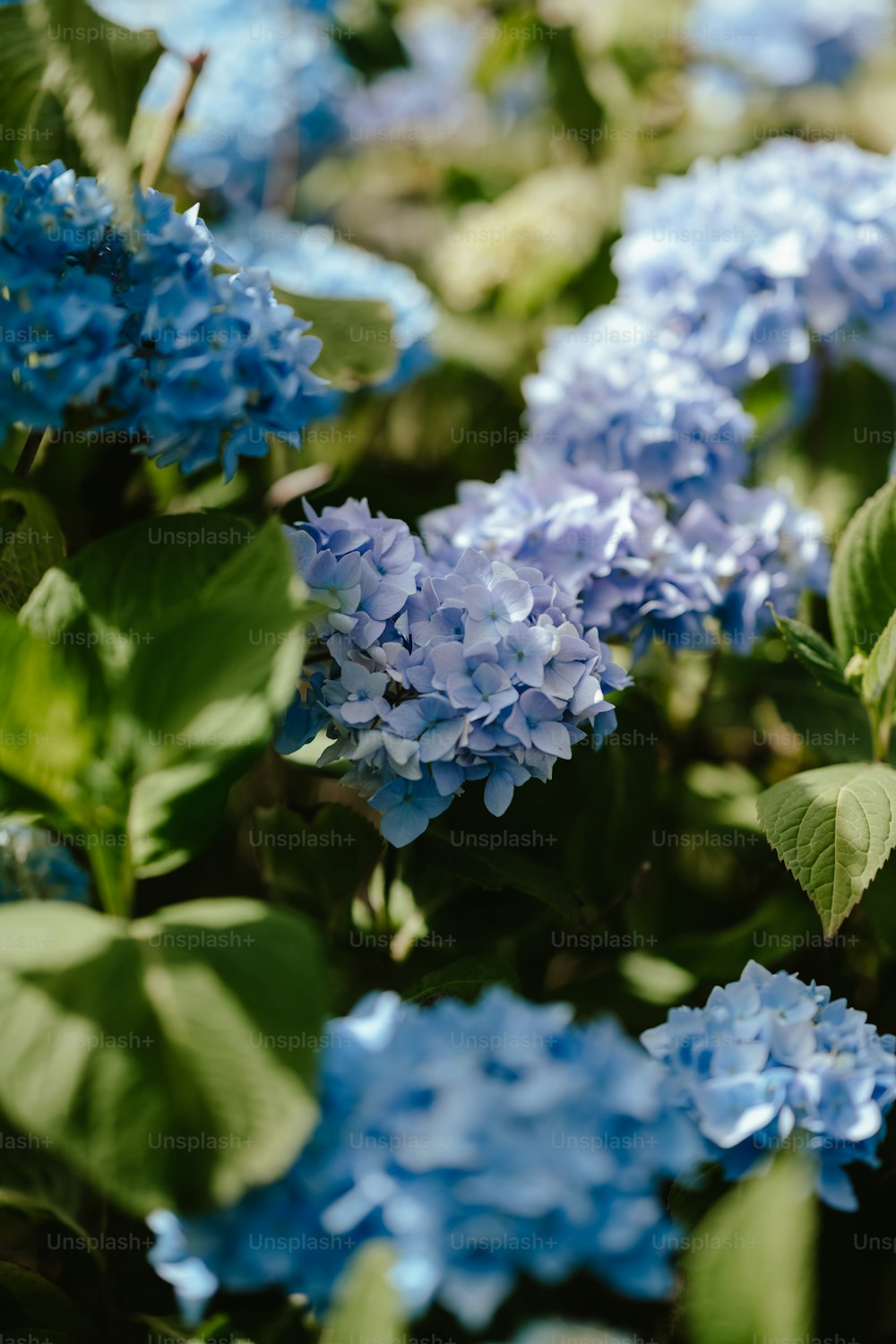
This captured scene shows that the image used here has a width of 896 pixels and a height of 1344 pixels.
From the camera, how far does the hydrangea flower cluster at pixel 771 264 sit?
1353 mm

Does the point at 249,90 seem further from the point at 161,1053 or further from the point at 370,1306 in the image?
the point at 370,1306

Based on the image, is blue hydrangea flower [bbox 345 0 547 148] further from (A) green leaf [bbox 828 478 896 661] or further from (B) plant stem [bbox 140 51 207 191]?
(A) green leaf [bbox 828 478 896 661]

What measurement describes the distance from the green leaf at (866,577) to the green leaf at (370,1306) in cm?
73

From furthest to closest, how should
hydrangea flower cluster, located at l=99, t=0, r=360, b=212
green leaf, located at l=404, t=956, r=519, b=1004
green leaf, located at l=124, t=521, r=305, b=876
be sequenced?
hydrangea flower cluster, located at l=99, t=0, r=360, b=212 < green leaf, located at l=404, t=956, r=519, b=1004 < green leaf, located at l=124, t=521, r=305, b=876

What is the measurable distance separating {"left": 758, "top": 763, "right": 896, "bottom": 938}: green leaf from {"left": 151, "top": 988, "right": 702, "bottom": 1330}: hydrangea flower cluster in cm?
31

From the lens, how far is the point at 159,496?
1.46m

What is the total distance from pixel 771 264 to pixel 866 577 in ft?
1.49

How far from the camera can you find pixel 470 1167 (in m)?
0.54

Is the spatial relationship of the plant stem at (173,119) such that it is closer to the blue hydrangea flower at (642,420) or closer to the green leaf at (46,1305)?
the blue hydrangea flower at (642,420)

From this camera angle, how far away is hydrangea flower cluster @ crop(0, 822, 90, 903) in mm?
1017

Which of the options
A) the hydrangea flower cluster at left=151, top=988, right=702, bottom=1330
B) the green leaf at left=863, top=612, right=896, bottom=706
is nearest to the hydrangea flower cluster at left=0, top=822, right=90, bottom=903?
the hydrangea flower cluster at left=151, top=988, right=702, bottom=1330

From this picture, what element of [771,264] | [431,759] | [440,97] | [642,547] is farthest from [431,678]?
[440,97]

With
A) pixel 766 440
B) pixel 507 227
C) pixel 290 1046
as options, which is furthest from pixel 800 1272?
pixel 507 227

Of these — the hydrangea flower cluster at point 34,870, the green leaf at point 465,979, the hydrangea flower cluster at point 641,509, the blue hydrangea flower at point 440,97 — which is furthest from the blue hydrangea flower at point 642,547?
the blue hydrangea flower at point 440,97
